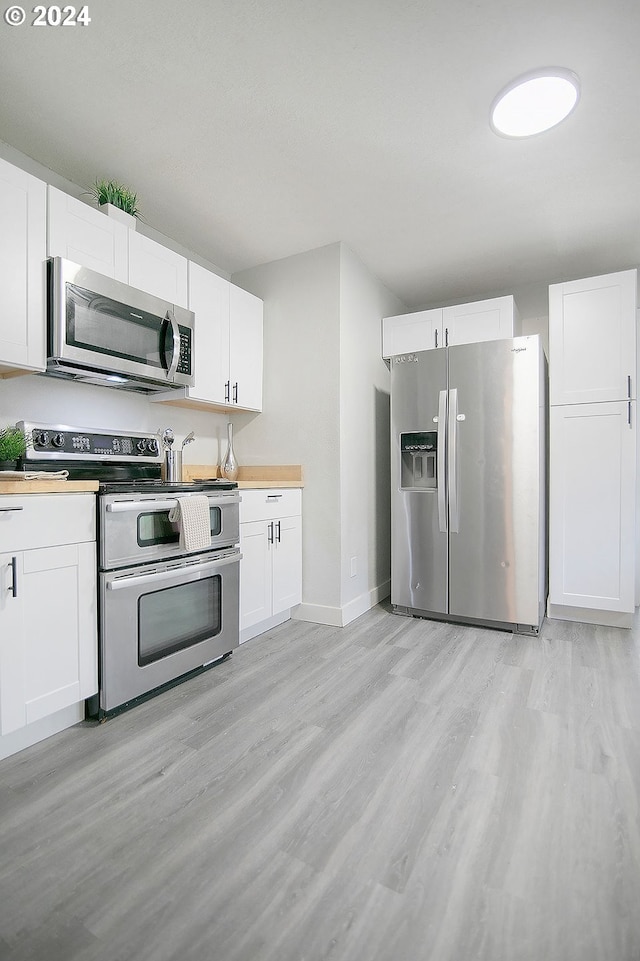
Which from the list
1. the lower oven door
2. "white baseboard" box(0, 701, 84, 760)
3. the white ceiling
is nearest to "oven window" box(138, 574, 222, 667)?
the lower oven door

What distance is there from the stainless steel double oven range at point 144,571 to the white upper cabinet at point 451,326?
1.94 m

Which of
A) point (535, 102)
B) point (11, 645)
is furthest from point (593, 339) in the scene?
point (11, 645)

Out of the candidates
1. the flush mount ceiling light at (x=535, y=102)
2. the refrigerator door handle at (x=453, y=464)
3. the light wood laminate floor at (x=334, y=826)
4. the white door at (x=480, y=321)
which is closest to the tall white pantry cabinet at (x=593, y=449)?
the white door at (x=480, y=321)

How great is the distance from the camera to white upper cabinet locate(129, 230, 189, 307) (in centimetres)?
237

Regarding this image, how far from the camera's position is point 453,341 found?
3.46 meters

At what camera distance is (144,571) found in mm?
2008

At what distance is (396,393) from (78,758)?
2720mm

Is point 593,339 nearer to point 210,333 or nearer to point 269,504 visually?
point 269,504

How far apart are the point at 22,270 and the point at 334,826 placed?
89.4 inches

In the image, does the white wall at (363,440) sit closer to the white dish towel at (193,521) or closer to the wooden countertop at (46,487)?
the white dish towel at (193,521)

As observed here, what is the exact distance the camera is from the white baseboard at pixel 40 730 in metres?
1.63

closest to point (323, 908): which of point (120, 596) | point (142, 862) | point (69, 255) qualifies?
point (142, 862)

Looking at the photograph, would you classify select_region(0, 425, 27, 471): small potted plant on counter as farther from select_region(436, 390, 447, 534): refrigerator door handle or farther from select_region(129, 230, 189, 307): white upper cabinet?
select_region(436, 390, 447, 534): refrigerator door handle

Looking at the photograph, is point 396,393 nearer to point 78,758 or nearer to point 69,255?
point 69,255
